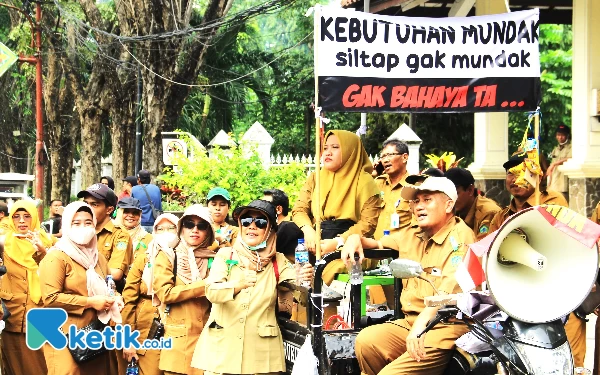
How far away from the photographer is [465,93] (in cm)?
691

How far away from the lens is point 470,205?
8.24m

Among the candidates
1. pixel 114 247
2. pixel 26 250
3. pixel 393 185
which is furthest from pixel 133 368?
pixel 393 185

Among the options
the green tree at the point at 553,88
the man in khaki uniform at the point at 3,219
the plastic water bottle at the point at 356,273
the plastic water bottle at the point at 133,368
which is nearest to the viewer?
the plastic water bottle at the point at 356,273

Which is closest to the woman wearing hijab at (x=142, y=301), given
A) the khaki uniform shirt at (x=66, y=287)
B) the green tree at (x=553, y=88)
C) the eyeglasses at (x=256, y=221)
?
the khaki uniform shirt at (x=66, y=287)

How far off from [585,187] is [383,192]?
16.5 feet

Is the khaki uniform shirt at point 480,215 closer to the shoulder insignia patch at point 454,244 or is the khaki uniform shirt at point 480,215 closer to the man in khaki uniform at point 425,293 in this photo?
the man in khaki uniform at point 425,293

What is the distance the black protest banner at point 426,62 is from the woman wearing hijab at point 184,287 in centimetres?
142

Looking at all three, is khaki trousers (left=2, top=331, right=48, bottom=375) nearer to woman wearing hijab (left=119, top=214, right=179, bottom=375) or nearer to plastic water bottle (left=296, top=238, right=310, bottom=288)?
woman wearing hijab (left=119, top=214, right=179, bottom=375)

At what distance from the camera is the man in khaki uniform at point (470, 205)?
8.04 m

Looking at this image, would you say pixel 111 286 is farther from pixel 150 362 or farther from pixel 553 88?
pixel 553 88

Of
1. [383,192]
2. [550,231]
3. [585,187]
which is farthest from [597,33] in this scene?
[550,231]

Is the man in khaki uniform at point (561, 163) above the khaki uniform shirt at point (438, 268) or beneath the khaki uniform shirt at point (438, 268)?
above

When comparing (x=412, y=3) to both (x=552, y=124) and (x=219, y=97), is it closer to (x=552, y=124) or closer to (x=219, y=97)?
(x=552, y=124)

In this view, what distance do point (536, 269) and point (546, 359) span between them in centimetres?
53
